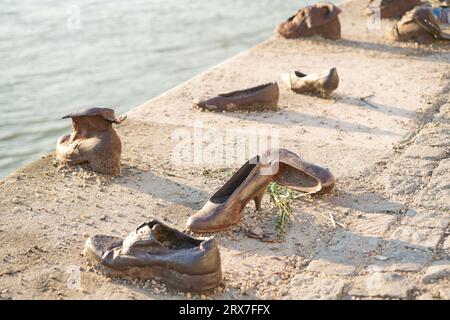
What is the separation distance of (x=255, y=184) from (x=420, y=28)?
439cm

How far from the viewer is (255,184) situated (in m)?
4.30

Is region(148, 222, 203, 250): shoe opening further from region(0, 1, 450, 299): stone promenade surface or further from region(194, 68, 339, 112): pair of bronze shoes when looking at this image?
region(194, 68, 339, 112): pair of bronze shoes

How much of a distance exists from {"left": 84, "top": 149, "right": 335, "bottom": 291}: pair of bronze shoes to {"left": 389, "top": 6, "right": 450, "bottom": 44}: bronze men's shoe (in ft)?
13.6

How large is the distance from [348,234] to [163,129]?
216 cm

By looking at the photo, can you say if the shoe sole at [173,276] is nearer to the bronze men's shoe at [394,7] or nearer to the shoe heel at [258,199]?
the shoe heel at [258,199]

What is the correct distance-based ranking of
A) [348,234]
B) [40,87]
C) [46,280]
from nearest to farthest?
[46,280], [348,234], [40,87]

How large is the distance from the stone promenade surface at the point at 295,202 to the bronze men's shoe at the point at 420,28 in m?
0.84

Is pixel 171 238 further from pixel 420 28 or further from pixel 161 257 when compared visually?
pixel 420 28

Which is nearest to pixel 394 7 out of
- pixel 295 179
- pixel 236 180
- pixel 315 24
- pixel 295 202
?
pixel 315 24

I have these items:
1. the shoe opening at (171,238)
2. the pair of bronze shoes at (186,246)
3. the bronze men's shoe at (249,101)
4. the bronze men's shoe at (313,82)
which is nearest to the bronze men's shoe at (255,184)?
the pair of bronze shoes at (186,246)

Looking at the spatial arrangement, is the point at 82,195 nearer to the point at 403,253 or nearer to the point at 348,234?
the point at 348,234

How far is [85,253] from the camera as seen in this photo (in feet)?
12.7

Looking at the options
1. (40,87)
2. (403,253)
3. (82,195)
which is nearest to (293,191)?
(403,253)

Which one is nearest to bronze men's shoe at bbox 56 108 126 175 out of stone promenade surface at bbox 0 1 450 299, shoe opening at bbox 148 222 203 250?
stone promenade surface at bbox 0 1 450 299
